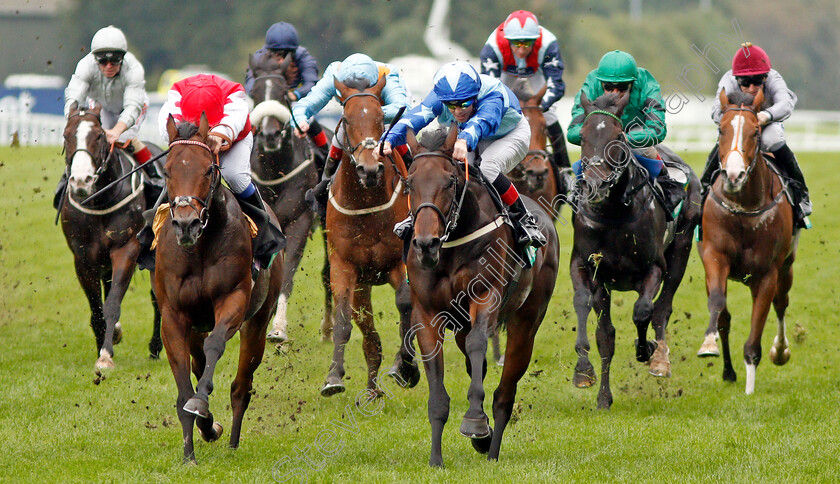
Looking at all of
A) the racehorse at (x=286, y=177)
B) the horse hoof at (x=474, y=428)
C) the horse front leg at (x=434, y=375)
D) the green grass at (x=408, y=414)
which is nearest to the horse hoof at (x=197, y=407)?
the green grass at (x=408, y=414)

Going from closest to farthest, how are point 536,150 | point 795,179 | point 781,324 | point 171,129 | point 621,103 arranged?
point 171,129
point 621,103
point 795,179
point 536,150
point 781,324

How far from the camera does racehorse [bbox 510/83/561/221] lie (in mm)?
9406

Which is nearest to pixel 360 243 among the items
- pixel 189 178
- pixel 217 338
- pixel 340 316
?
pixel 340 316

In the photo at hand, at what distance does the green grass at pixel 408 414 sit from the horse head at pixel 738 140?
1.24 metres

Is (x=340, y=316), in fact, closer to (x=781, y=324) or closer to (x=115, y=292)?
(x=115, y=292)

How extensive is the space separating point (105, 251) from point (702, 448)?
5144mm

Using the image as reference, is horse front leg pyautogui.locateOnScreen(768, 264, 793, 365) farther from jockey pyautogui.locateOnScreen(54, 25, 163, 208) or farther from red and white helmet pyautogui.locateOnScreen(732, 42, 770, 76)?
jockey pyautogui.locateOnScreen(54, 25, 163, 208)

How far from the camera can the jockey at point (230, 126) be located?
6496 millimetres

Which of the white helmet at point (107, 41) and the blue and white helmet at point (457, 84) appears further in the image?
the white helmet at point (107, 41)

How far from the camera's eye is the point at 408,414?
800 cm

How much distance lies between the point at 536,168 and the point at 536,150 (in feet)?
0.63

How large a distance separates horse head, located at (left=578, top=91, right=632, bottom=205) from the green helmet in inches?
8.2

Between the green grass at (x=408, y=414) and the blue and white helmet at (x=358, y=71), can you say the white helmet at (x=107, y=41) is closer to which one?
the blue and white helmet at (x=358, y=71)

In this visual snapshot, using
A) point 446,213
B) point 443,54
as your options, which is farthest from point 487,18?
point 446,213
